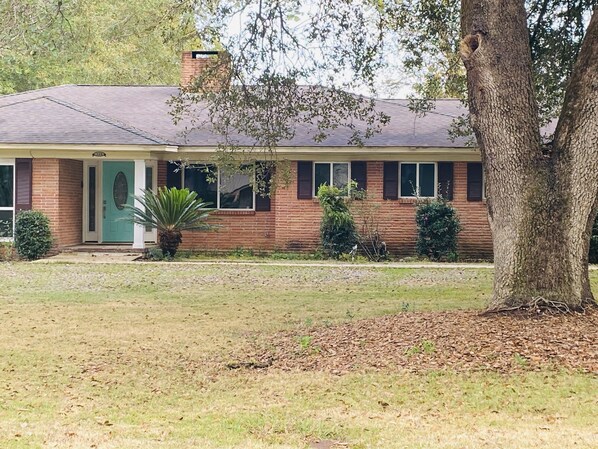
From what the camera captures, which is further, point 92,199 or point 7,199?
point 92,199

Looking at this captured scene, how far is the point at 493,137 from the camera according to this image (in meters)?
9.20

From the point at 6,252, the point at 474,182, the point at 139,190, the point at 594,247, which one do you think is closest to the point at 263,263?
the point at 139,190

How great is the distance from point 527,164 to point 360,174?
36.1ft

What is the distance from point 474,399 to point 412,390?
1.82 feet

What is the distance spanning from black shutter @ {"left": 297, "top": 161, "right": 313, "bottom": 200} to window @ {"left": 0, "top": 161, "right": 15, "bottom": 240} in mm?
6869

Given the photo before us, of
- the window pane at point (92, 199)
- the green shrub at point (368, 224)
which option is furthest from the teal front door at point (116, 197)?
the green shrub at point (368, 224)

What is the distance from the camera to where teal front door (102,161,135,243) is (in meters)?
21.5

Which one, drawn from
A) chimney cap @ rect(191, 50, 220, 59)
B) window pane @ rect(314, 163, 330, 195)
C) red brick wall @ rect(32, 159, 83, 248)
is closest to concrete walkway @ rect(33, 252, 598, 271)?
red brick wall @ rect(32, 159, 83, 248)

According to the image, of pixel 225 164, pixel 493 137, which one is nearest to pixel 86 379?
pixel 493 137

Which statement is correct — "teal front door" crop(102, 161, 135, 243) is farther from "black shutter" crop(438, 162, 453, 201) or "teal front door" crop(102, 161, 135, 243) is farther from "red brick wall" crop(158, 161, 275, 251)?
"black shutter" crop(438, 162, 453, 201)

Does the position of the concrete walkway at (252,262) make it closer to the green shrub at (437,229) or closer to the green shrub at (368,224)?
the green shrub at (437,229)

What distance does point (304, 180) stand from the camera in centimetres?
1991

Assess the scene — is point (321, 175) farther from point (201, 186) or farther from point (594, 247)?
point (594, 247)

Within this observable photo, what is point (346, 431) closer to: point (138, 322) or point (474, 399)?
point (474, 399)
